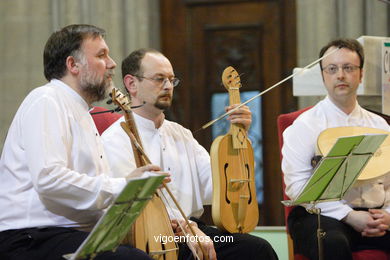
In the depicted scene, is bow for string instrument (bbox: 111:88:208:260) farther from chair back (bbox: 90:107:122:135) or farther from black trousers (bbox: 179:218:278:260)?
chair back (bbox: 90:107:122:135)

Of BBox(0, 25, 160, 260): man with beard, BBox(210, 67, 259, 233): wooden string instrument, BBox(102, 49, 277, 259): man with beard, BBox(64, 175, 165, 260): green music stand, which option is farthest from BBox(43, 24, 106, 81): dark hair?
BBox(64, 175, 165, 260): green music stand

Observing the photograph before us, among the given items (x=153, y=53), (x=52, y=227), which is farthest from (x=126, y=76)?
(x=52, y=227)

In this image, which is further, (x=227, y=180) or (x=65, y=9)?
(x=65, y=9)

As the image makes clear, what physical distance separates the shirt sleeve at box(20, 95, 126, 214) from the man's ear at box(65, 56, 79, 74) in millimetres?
305

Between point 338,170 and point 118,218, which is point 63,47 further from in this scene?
point 338,170

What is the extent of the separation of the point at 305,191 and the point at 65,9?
3.66 m

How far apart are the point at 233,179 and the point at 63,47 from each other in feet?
3.53

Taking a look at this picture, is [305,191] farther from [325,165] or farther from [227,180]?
[227,180]

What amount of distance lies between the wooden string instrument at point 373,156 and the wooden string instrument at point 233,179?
1.52 feet

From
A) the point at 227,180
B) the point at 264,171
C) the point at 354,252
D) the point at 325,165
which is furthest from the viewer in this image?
the point at 264,171

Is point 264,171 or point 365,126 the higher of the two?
point 365,126

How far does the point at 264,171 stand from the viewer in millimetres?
6305

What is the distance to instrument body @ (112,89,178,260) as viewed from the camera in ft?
10.6

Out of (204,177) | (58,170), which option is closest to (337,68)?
(204,177)
